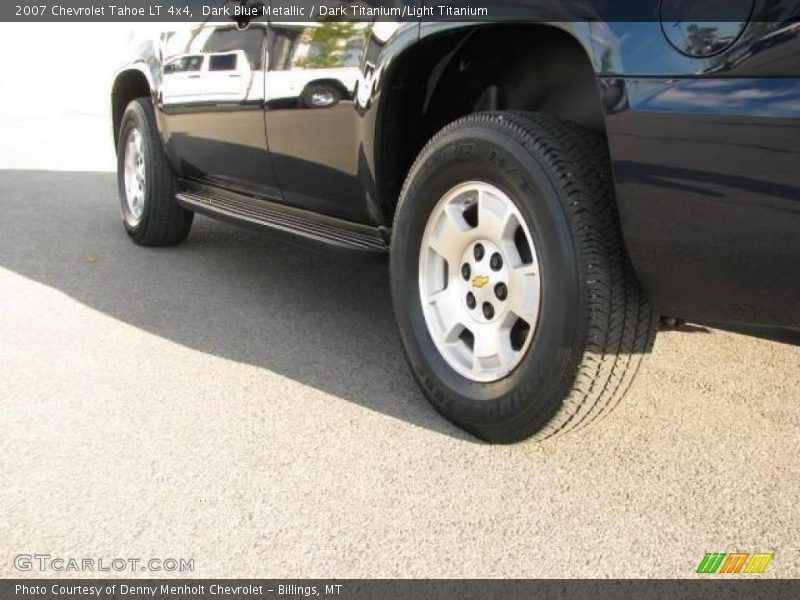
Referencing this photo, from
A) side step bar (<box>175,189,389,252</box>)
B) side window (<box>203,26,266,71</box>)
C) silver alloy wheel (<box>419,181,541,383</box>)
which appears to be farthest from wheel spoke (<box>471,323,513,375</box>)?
side window (<box>203,26,266,71</box>)

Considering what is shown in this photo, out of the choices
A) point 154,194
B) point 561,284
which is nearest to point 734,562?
point 561,284

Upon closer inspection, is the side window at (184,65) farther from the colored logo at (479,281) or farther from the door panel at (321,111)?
the colored logo at (479,281)

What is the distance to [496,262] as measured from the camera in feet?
8.45

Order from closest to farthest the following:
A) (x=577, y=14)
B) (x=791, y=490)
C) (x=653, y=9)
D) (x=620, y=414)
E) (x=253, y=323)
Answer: (x=653, y=9), (x=577, y=14), (x=791, y=490), (x=620, y=414), (x=253, y=323)

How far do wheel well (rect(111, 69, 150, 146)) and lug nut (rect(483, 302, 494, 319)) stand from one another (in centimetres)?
306

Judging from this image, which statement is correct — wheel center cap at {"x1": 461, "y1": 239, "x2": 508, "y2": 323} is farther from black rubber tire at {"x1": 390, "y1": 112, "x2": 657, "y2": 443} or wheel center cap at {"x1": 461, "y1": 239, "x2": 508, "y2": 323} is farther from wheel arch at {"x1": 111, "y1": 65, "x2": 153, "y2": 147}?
wheel arch at {"x1": 111, "y1": 65, "x2": 153, "y2": 147}

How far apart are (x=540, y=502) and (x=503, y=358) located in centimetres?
45

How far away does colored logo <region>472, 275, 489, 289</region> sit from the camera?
2.60 m

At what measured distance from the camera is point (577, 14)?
2174 millimetres

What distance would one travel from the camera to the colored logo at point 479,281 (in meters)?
2.60

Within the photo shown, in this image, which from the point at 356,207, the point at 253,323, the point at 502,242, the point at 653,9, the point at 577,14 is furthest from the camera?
the point at 253,323

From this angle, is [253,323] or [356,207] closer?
[356,207]

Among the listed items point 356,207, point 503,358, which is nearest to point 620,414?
point 503,358

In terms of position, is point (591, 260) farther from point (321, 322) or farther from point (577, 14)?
point (321, 322)
